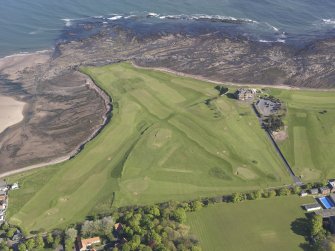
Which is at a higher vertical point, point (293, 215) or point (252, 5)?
point (252, 5)

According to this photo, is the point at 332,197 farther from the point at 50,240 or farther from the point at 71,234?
the point at 50,240

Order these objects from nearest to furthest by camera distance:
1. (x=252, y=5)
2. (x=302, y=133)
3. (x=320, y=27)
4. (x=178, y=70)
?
(x=302, y=133), (x=178, y=70), (x=320, y=27), (x=252, y=5)

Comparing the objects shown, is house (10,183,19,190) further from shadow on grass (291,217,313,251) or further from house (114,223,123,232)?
shadow on grass (291,217,313,251)

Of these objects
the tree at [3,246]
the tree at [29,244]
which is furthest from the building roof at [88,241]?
the tree at [3,246]

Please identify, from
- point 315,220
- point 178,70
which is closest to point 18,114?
point 178,70

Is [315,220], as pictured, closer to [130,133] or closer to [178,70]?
[130,133]

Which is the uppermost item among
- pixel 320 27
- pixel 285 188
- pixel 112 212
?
pixel 320 27

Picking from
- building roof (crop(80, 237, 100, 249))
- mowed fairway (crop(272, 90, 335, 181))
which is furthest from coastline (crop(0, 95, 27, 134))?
mowed fairway (crop(272, 90, 335, 181))
